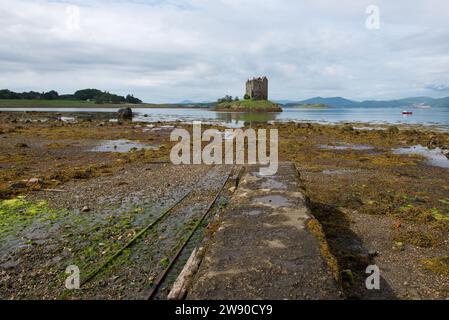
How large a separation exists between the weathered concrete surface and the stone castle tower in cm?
14592

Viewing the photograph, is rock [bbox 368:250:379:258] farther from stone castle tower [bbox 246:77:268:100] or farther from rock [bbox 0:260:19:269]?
stone castle tower [bbox 246:77:268:100]

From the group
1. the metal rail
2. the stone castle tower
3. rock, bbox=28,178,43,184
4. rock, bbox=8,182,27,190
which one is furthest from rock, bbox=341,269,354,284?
the stone castle tower

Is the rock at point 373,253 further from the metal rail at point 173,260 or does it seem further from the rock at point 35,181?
the rock at point 35,181

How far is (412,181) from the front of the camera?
49.8ft

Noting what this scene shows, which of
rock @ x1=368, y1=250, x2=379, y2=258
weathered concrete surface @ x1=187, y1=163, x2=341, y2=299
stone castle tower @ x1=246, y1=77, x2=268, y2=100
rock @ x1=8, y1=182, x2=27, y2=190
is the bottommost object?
rock @ x1=368, y1=250, x2=379, y2=258

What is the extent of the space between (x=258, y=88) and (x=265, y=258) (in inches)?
5894

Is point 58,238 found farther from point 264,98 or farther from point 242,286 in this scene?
point 264,98

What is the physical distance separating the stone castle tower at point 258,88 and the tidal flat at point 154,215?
133m

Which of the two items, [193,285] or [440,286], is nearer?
[193,285]

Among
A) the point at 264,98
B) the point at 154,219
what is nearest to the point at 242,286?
the point at 154,219

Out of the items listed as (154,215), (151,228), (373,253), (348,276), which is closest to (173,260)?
(151,228)

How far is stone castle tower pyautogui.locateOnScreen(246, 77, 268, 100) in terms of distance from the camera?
15050 cm

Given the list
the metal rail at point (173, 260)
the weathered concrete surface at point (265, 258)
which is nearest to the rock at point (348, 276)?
the weathered concrete surface at point (265, 258)
